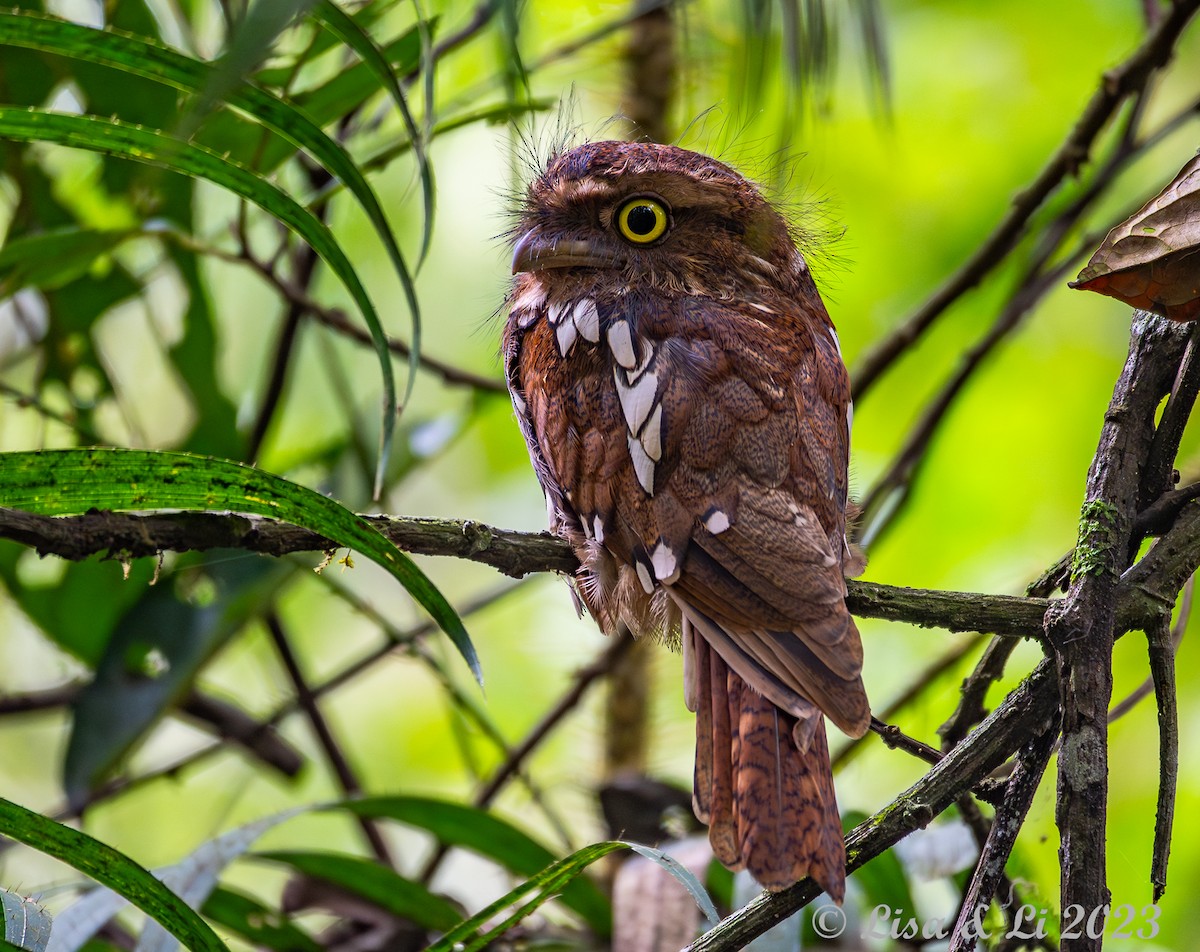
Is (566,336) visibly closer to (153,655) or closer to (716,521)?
(716,521)

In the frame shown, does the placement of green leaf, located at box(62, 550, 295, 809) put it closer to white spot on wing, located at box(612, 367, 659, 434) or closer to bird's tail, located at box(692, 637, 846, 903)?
white spot on wing, located at box(612, 367, 659, 434)

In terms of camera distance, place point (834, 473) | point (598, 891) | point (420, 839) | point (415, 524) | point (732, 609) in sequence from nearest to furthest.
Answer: point (415, 524) → point (732, 609) → point (834, 473) → point (598, 891) → point (420, 839)

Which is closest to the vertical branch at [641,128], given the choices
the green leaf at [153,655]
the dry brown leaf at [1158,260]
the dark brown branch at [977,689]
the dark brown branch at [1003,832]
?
the green leaf at [153,655]

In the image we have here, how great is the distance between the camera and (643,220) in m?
1.75

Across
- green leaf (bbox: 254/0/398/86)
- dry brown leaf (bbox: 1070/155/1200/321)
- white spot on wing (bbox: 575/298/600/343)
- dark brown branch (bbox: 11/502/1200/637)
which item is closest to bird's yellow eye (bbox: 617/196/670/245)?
white spot on wing (bbox: 575/298/600/343)

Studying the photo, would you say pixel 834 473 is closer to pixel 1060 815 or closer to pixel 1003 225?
pixel 1060 815

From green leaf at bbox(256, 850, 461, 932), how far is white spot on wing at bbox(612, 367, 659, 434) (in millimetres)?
1157

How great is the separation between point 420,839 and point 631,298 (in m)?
4.26

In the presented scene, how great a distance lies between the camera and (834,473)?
5.12 ft

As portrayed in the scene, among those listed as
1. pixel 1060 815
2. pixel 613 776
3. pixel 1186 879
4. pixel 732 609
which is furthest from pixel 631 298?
pixel 1186 879

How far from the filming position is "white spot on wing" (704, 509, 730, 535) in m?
1.40

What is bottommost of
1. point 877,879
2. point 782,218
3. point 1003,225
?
point 877,879

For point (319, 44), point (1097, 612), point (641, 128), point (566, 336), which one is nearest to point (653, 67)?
point (641, 128)

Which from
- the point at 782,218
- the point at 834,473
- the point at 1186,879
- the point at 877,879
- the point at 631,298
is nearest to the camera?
the point at 834,473
